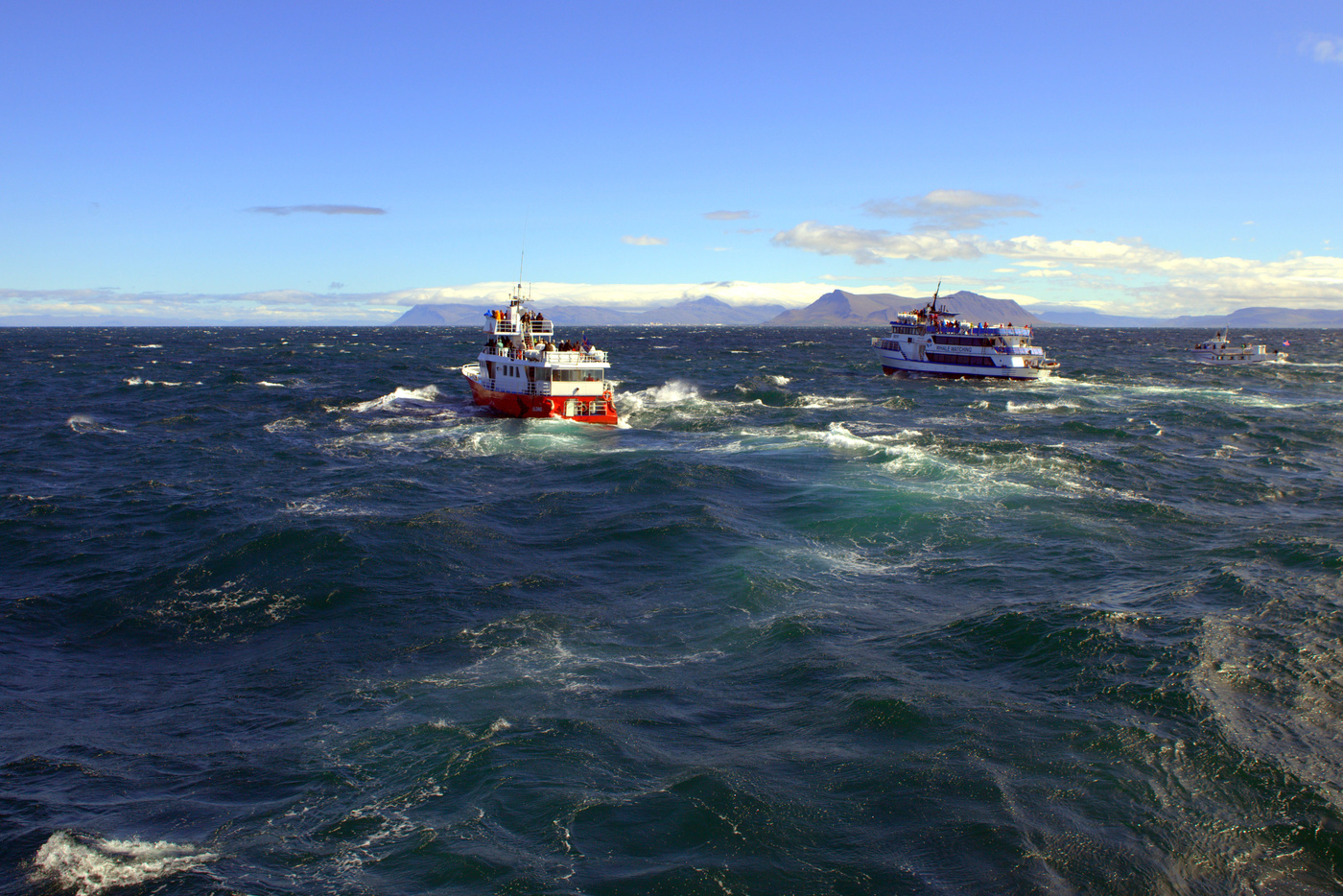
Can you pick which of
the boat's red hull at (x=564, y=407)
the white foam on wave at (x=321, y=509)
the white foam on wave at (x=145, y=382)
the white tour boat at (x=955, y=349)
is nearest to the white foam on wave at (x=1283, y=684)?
the white foam on wave at (x=321, y=509)

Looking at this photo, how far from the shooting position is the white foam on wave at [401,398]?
67.7 meters

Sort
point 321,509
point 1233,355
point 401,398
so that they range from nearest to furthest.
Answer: point 321,509
point 401,398
point 1233,355

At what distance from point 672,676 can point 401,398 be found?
201ft

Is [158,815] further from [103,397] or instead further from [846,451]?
[103,397]

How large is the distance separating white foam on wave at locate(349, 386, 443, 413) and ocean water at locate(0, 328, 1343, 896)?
24.0 m

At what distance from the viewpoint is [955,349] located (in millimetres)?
101000

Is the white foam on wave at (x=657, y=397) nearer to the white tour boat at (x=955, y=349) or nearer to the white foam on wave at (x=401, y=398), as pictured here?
the white foam on wave at (x=401, y=398)

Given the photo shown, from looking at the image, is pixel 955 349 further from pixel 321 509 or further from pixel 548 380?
pixel 321 509

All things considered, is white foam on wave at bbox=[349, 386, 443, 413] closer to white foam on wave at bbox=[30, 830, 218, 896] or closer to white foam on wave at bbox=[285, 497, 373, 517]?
white foam on wave at bbox=[285, 497, 373, 517]

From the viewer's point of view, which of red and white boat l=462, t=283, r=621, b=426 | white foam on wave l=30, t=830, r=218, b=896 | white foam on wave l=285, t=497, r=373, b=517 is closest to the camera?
white foam on wave l=30, t=830, r=218, b=896

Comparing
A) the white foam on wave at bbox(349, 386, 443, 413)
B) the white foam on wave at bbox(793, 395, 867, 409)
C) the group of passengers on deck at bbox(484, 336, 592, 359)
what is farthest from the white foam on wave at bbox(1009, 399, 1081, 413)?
the white foam on wave at bbox(349, 386, 443, 413)

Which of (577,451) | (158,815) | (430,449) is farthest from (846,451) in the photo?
(158,815)

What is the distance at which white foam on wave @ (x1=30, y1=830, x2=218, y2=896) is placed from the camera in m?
11.9

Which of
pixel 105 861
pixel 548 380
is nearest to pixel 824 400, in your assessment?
pixel 548 380
